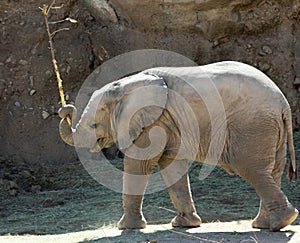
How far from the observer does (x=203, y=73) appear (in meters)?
7.27

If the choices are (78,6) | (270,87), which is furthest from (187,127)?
(78,6)

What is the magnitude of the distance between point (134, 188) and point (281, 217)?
4.62 feet

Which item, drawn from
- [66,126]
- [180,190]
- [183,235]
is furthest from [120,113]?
[183,235]

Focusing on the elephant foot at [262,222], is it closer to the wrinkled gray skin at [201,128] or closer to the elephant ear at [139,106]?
the wrinkled gray skin at [201,128]

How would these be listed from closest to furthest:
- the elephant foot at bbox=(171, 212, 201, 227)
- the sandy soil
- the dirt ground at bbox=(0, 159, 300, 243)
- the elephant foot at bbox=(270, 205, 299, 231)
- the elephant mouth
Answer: the sandy soil < the elephant foot at bbox=(270, 205, 299, 231) < the dirt ground at bbox=(0, 159, 300, 243) < the elephant foot at bbox=(171, 212, 201, 227) < the elephant mouth

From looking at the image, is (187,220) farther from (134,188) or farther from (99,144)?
(99,144)

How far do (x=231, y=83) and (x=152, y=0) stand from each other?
20.3ft

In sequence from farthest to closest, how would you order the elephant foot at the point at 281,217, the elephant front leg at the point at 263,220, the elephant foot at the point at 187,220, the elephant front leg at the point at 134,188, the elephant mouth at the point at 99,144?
the elephant mouth at the point at 99,144
the elephant foot at the point at 187,220
the elephant front leg at the point at 134,188
the elephant front leg at the point at 263,220
the elephant foot at the point at 281,217

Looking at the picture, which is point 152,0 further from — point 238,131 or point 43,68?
point 238,131

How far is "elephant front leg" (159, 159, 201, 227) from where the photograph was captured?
758 centimetres

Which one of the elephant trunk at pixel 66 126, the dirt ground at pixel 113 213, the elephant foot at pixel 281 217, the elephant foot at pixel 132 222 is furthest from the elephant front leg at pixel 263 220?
the elephant trunk at pixel 66 126

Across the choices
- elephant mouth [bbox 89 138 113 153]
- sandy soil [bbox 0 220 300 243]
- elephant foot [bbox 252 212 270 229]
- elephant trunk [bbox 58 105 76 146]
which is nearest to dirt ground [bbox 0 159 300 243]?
sandy soil [bbox 0 220 300 243]

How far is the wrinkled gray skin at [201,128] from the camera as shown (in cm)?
702

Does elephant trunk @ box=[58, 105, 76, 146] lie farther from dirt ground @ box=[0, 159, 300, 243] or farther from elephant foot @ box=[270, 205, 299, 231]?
elephant foot @ box=[270, 205, 299, 231]
